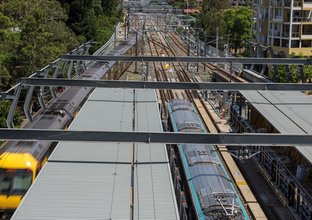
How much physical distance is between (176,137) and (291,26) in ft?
124

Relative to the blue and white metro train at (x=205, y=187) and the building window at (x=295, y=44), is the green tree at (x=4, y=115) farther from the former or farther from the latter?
the building window at (x=295, y=44)

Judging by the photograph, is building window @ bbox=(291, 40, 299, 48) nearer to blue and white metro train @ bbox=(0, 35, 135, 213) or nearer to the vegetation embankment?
the vegetation embankment

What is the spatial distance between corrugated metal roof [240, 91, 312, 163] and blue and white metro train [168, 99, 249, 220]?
1761 mm

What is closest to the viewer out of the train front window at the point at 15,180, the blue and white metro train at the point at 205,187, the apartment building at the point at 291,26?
the blue and white metro train at the point at 205,187

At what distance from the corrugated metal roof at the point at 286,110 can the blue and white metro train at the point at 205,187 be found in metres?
1.76

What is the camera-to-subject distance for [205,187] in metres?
10.1

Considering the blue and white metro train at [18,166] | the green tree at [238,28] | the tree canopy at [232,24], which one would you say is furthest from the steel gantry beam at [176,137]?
the green tree at [238,28]

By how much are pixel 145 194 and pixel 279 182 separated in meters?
5.42

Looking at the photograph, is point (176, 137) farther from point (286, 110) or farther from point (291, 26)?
point (291, 26)

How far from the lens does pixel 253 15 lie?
56.8m

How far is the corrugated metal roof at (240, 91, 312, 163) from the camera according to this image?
40.0 feet

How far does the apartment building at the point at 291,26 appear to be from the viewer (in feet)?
141

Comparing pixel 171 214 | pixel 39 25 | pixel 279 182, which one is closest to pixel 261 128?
pixel 279 182

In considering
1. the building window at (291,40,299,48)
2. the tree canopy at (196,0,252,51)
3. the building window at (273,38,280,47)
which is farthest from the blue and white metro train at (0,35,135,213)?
Result: the tree canopy at (196,0,252,51)
